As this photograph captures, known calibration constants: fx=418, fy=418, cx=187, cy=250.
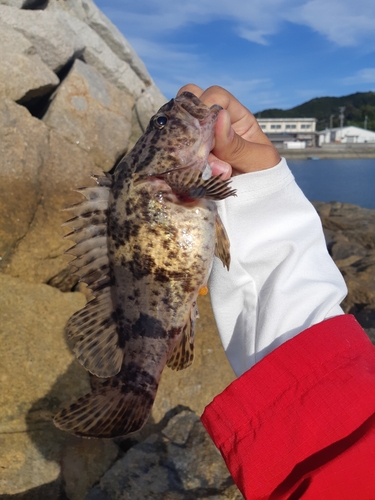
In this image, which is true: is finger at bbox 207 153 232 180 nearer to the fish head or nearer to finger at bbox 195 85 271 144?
the fish head

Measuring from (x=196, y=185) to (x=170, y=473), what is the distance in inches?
127

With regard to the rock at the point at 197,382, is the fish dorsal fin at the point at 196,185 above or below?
above

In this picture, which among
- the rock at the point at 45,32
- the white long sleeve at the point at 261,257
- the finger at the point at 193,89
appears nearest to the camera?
the white long sleeve at the point at 261,257

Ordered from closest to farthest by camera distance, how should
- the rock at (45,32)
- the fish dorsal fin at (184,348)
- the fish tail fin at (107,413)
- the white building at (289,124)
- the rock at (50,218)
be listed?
1. the fish tail fin at (107,413)
2. the fish dorsal fin at (184,348)
3. the rock at (50,218)
4. the rock at (45,32)
5. the white building at (289,124)

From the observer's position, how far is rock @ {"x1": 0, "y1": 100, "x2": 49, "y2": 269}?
5.64m

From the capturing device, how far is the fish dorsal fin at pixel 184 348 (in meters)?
2.34

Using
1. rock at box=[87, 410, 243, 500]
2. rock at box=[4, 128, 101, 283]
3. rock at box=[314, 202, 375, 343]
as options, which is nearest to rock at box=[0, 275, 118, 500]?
rock at box=[87, 410, 243, 500]

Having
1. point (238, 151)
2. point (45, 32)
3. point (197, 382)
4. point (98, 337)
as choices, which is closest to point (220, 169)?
point (238, 151)

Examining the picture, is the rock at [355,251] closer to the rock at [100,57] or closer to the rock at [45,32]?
the rock at [100,57]

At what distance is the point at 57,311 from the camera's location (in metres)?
5.39

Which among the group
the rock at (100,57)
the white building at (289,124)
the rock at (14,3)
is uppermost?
the white building at (289,124)

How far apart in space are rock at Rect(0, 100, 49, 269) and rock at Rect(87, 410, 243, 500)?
3009 millimetres

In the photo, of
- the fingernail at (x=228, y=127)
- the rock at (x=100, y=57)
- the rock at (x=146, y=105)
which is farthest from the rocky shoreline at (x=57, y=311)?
the fingernail at (x=228, y=127)

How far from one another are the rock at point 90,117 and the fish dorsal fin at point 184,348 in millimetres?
5875
